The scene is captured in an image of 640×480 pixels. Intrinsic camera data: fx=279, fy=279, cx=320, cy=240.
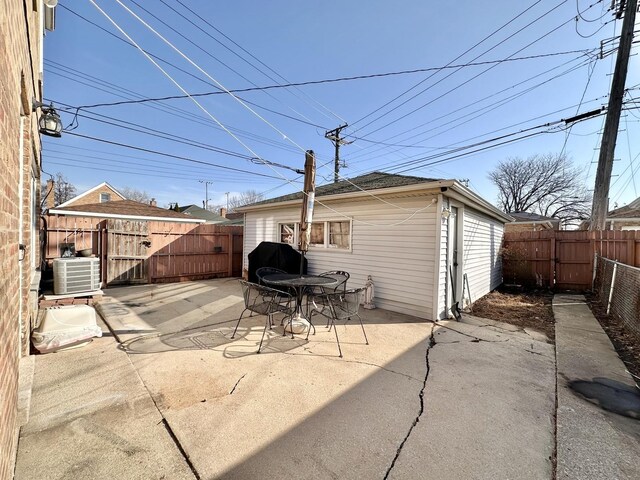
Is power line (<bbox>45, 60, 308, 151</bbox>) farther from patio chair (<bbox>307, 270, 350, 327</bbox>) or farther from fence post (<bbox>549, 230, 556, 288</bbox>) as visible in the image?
fence post (<bbox>549, 230, 556, 288</bbox>)

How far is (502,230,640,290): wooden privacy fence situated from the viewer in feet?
26.3

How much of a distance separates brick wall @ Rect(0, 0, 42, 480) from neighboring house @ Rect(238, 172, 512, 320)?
521 cm

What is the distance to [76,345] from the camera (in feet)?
12.0

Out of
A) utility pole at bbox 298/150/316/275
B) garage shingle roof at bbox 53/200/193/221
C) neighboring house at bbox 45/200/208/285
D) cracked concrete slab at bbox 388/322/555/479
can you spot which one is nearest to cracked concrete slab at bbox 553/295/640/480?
cracked concrete slab at bbox 388/322/555/479

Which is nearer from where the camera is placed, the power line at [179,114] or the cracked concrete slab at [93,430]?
the cracked concrete slab at [93,430]

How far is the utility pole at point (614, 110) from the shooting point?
8.32m

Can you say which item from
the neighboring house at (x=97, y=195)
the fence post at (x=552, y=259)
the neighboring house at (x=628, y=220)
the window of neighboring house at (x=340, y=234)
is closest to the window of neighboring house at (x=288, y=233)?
the window of neighboring house at (x=340, y=234)

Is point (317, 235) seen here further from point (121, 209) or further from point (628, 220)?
point (628, 220)

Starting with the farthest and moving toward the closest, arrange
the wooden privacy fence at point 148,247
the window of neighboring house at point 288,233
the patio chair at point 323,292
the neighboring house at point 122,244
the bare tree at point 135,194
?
the bare tree at point 135,194 < the window of neighboring house at point 288,233 < the wooden privacy fence at point 148,247 < the neighboring house at point 122,244 < the patio chair at point 323,292

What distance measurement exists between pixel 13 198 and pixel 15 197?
0.22 m

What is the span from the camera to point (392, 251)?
6.04 meters

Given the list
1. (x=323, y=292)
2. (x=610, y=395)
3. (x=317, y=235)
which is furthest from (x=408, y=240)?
(x=610, y=395)

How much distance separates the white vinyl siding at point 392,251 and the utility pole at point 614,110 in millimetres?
7458

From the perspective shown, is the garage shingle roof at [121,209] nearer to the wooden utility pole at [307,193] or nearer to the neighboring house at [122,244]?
the neighboring house at [122,244]
